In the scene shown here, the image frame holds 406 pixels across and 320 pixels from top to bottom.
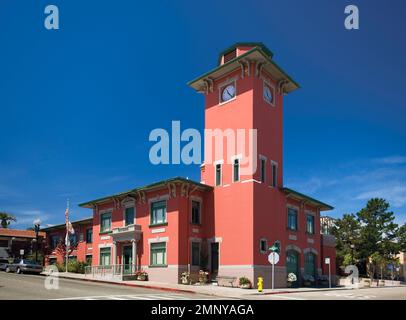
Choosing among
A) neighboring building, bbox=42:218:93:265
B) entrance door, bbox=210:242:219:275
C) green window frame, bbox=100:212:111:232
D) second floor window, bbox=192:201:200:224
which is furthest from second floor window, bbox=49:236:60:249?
entrance door, bbox=210:242:219:275

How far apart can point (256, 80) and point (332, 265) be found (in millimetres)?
25546

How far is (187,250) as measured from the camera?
3472 centimetres

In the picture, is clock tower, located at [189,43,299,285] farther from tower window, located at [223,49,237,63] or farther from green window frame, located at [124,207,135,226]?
green window frame, located at [124,207,135,226]

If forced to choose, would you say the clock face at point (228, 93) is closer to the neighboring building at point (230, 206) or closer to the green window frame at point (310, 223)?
the neighboring building at point (230, 206)

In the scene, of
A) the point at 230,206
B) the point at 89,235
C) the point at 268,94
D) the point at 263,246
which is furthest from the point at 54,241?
the point at 268,94

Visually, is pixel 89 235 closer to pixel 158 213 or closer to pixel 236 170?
pixel 158 213

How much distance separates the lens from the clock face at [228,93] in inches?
1465

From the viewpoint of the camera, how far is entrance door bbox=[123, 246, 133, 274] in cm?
3795

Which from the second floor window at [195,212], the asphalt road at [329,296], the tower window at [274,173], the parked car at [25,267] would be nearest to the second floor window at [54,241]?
the parked car at [25,267]

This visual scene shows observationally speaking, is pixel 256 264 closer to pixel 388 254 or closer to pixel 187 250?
pixel 187 250

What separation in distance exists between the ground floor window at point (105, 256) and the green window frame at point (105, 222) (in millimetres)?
1985

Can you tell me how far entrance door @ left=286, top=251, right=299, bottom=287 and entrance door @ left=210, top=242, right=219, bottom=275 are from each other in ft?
21.9
